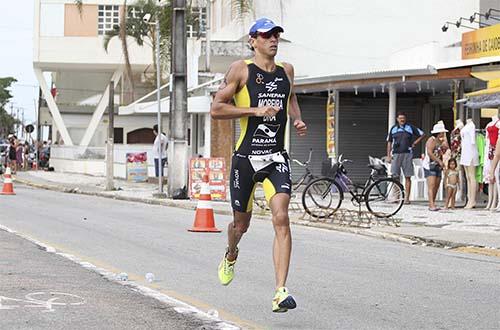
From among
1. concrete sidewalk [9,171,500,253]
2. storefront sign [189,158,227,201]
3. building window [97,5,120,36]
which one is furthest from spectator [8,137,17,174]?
storefront sign [189,158,227,201]

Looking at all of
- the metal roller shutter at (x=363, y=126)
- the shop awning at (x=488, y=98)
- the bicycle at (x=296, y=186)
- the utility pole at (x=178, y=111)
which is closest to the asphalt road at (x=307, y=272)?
the bicycle at (x=296, y=186)

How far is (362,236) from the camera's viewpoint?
53.6ft

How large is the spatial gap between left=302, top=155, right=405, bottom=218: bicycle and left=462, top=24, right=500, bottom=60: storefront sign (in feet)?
18.9

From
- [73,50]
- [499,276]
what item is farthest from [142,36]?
[499,276]

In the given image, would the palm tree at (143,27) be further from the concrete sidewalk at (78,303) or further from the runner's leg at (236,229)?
the runner's leg at (236,229)

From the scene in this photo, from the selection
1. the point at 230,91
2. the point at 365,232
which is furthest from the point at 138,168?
the point at 230,91

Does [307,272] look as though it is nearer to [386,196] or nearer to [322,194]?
[386,196]

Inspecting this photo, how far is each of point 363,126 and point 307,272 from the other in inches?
797

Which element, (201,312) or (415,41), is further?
(415,41)

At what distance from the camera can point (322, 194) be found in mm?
19766

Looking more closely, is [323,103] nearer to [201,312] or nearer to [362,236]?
[362,236]

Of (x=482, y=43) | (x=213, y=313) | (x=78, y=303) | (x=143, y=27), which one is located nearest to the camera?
(x=213, y=313)

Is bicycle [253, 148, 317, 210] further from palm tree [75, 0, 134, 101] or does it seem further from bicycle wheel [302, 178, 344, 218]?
palm tree [75, 0, 134, 101]

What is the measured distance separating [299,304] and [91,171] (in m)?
39.4
